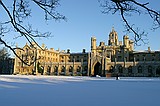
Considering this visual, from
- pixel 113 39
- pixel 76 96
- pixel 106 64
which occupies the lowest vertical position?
pixel 76 96

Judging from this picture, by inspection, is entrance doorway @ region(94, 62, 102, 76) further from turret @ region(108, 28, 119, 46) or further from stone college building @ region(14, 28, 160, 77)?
turret @ region(108, 28, 119, 46)

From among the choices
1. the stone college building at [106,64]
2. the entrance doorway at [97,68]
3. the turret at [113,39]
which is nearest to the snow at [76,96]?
the stone college building at [106,64]

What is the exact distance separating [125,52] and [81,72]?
64.1 feet

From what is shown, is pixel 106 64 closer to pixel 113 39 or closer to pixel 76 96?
pixel 113 39

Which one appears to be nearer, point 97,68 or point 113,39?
point 97,68

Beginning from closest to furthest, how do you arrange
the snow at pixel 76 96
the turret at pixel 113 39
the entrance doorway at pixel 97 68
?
1. the snow at pixel 76 96
2. the entrance doorway at pixel 97 68
3. the turret at pixel 113 39

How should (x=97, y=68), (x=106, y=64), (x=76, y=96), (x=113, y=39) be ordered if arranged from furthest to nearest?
1. (x=113, y=39)
2. (x=97, y=68)
3. (x=106, y=64)
4. (x=76, y=96)

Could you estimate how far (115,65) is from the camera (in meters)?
69.9

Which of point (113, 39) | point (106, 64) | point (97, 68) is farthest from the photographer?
point (113, 39)

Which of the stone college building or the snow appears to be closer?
the snow

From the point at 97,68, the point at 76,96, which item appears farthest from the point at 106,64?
the point at 76,96

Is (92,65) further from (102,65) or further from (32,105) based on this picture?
(32,105)

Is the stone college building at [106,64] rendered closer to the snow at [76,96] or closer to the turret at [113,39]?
the turret at [113,39]

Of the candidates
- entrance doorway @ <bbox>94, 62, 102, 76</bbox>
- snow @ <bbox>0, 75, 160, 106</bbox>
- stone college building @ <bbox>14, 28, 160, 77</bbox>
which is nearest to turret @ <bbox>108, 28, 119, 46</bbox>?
stone college building @ <bbox>14, 28, 160, 77</bbox>
